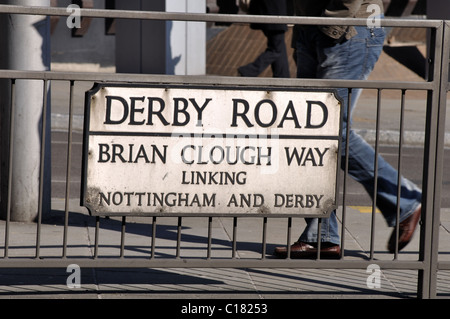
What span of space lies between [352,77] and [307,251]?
1092 mm

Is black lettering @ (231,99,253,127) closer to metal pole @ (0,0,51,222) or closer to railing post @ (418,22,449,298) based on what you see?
railing post @ (418,22,449,298)

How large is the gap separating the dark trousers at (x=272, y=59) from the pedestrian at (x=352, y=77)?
20.9ft

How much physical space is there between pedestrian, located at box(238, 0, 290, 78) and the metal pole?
18.9 feet

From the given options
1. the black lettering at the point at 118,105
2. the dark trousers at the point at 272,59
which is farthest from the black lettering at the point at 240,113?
the dark trousers at the point at 272,59

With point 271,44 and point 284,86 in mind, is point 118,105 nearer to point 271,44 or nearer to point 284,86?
point 284,86

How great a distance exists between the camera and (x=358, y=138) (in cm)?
535

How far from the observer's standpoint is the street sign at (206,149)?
167 inches

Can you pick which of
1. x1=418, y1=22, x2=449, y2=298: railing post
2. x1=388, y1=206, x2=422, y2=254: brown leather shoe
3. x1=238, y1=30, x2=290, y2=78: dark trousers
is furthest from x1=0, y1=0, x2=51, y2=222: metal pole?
x1=238, y1=30, x2=290, y2=78: dark trousers

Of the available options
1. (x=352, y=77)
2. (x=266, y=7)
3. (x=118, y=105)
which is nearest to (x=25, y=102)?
(x=118, y=105)

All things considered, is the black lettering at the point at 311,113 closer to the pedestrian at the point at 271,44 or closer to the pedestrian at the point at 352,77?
the pedestrian at the point at 352,77

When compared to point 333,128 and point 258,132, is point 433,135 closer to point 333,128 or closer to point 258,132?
point 333,128

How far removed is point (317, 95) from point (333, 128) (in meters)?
0.18

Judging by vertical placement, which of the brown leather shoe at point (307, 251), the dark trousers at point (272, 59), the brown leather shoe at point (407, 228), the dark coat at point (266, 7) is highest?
the dark coat at point (266, 7)

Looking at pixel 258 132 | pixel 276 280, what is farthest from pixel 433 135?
pixel 276 280
